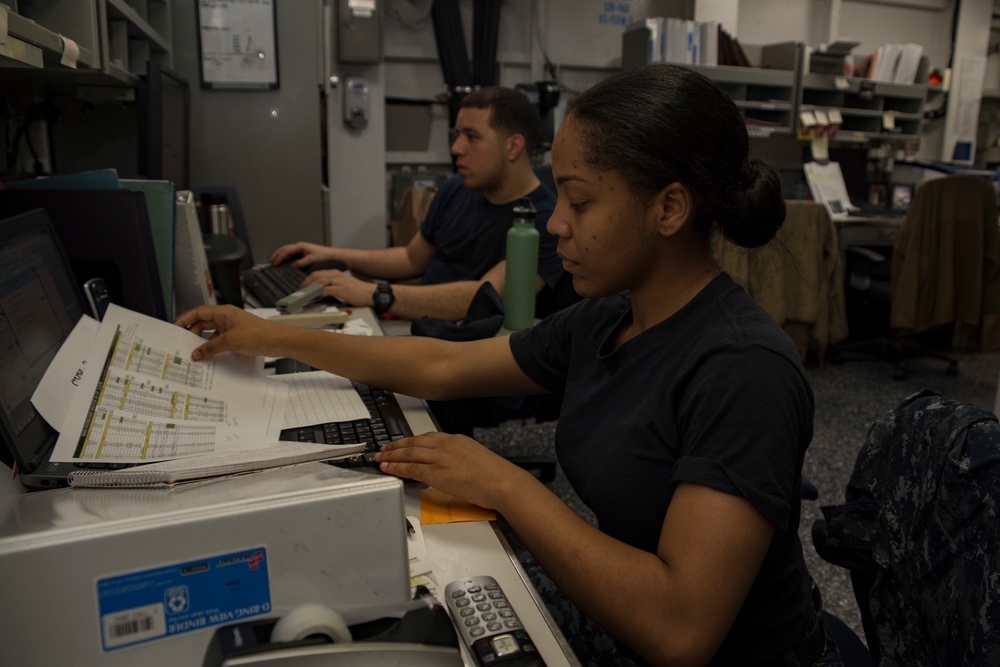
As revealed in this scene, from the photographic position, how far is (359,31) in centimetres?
340

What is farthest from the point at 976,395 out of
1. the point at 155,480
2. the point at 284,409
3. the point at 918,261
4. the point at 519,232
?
the point at 155,480

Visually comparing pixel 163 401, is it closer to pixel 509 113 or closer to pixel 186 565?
pixel 186 565

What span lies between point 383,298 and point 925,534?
143 cm

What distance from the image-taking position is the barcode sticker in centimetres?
49

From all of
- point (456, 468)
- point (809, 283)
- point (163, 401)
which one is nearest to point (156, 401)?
point (163, 401)

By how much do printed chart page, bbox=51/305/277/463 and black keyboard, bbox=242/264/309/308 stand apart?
781 millimetres

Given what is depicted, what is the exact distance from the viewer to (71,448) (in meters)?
0.81

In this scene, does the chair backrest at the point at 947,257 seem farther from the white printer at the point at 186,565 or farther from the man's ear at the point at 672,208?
the white printer at the point at 186,565

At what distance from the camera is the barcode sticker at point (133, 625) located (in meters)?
0.49

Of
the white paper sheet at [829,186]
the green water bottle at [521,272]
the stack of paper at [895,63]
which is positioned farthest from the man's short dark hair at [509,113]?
the stack of paper at [895,63]

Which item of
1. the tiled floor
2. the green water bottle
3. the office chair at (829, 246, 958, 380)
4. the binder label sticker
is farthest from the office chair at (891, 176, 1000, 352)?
the binder label sticker

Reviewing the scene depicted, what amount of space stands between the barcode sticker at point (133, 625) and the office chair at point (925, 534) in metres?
0.77

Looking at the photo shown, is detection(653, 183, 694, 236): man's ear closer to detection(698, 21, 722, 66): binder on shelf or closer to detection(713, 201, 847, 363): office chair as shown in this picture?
detection(713, 201, 847, 363): office chair

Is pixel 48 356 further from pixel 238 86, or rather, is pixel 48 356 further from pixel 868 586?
pixel 238 86
